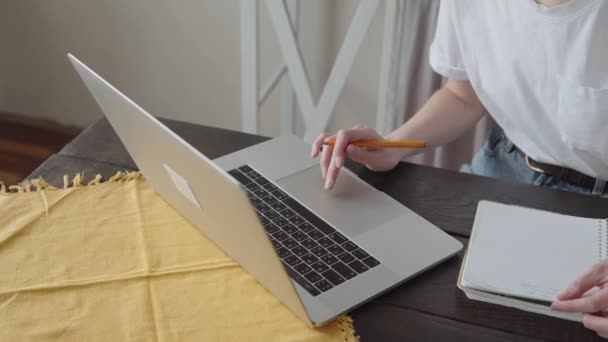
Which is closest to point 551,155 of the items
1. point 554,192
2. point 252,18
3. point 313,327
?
point 554,192

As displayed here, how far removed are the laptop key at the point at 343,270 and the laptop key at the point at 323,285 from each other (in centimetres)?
2

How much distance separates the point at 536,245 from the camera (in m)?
0.83

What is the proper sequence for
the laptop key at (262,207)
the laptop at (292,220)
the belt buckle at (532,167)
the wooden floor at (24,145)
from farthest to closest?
the wooden floor at (24,145)
the belt buckle at (532,167)
the laptop key at (262,207)
the laptop at (292,220)

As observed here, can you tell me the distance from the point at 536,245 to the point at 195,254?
0.41 m

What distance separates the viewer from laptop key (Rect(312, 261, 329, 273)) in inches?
31.3

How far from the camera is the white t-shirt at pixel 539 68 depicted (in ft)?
3.33

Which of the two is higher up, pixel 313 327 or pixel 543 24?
pixel 543 24

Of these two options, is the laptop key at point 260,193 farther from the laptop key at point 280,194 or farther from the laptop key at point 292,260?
the laptop key at point 292,260

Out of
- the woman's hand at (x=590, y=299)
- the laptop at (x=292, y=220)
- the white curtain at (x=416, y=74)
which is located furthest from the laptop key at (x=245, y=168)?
the white curtain at (x=416, y=74)

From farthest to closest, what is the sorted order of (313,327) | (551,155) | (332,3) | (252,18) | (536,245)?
(332,3) → (252,18) → (551,155) → (536,245) → (313,327)

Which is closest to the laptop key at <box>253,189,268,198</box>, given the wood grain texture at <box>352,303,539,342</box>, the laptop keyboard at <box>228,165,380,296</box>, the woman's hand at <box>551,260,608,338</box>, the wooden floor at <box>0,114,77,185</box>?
the laptop keyboard at <box>228,165,380,296</box>

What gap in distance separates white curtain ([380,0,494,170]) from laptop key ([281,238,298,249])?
3.06 ft

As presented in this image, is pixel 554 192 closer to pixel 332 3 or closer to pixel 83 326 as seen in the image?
pixel 83 326

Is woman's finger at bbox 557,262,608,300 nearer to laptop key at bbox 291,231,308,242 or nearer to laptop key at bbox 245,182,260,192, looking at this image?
laptop key at bbox 291,231,308,242
